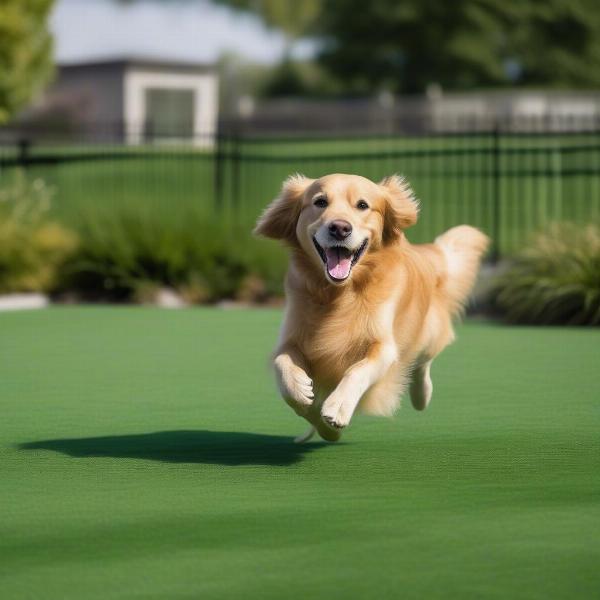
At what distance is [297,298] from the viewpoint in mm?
6477

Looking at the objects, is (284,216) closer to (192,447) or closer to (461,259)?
(192,447)

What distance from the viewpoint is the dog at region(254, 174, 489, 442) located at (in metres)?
6.13

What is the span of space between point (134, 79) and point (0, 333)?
41984 millimetres

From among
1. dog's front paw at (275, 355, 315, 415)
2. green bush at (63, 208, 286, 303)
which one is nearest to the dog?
dog's front paw at (275, 355, 315, 415)

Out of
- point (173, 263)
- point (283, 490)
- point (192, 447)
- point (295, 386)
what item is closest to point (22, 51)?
point (173, 263)

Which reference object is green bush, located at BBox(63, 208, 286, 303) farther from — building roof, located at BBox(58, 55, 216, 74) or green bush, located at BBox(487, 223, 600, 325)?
building roof, located at BBox(58, 55, 216, 74)

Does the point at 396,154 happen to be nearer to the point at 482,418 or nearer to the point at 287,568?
the point at 482,418

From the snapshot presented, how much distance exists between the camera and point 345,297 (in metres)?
6.39

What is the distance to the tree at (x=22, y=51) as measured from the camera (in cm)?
2270

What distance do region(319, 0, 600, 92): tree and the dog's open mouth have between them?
5996 cm

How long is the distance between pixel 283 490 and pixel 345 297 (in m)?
1.21

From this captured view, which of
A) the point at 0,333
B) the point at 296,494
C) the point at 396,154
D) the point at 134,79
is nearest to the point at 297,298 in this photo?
the point at 296,494

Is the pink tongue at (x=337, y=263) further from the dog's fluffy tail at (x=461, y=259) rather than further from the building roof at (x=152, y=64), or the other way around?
the building roof at (x=152, y=64)

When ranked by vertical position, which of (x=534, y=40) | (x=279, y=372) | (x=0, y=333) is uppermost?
(x=534, y=40)
